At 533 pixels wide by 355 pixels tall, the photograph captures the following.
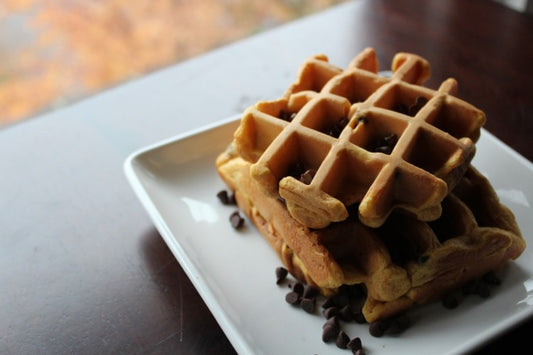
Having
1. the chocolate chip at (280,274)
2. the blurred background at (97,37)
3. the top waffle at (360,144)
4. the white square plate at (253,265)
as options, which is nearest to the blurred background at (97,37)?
the blurred background at (97,37)

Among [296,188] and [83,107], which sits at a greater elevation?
[296,188]

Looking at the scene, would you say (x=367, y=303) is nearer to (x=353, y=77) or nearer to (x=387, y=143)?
(x=387, y=143)

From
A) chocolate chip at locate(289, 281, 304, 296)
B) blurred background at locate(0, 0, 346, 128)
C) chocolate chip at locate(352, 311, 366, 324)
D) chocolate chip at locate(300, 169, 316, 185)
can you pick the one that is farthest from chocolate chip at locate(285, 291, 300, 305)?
blurred background at locate(0, 0, 346, 128)

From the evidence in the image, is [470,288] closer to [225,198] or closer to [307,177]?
[307,177]

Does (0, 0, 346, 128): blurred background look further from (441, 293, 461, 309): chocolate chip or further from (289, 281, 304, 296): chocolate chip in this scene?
(441, 293, 461, 309): chocolate chip

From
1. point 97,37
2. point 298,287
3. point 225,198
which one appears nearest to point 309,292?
point 298,287

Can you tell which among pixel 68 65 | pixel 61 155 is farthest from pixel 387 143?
pixel 68 65

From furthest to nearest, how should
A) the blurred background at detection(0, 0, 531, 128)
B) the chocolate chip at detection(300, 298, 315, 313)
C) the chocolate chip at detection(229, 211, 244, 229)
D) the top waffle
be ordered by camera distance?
1. the blurred background at detection(0, 0, 531, 128)
2. the chocolate chip at detection(229, 211, 244, 229)
3. the chocolate chip at detection(300, 298, 315, 313)
4. the top waffle
